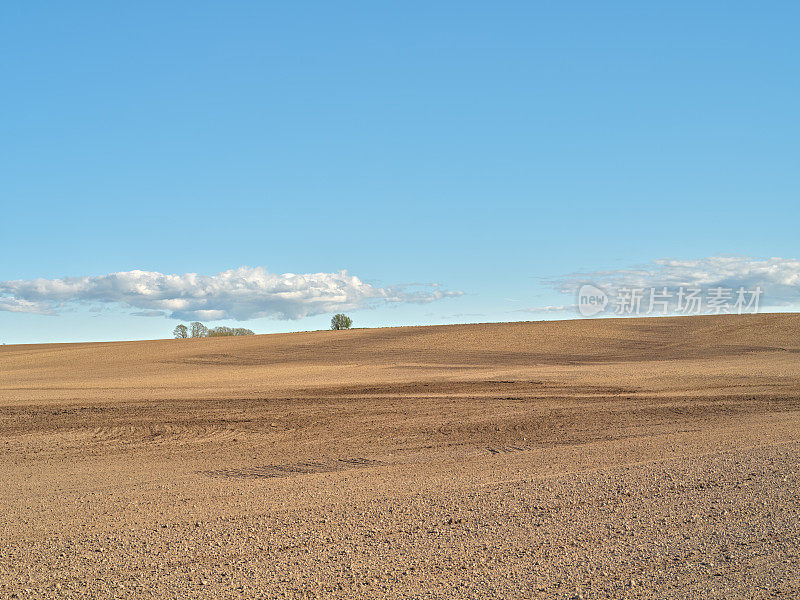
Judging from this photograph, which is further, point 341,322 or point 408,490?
point 341,322

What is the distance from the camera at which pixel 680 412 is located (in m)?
14.5

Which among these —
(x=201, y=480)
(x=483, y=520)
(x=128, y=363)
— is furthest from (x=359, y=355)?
(x=483, y=520)

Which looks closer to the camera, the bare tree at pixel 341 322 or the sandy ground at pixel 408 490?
the sandy ground at pixel 408 490

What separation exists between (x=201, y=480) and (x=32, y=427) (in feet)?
25.1

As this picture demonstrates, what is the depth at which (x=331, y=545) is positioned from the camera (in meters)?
5.98

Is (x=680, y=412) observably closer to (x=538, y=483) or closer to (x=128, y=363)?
(x=538, y=483)


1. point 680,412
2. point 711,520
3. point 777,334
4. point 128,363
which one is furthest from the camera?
point 777,334

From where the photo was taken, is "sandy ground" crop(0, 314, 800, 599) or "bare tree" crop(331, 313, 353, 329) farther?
A: "bare tree" crop(331, 313, 353, 329)

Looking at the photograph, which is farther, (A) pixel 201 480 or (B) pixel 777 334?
(B) pixel 777 334

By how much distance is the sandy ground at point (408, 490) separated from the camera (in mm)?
5273

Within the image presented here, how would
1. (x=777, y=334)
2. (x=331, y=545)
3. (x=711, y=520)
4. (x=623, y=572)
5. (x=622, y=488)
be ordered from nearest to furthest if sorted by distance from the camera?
(x=623, y=572)
(x=331, y=545)
(x=711, y=520)
(x=622, y=488)
(x=777, y=334)

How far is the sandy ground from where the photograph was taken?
17.3 feet

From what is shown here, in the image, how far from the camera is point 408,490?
799 cm

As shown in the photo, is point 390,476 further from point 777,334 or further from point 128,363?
point 777,334
